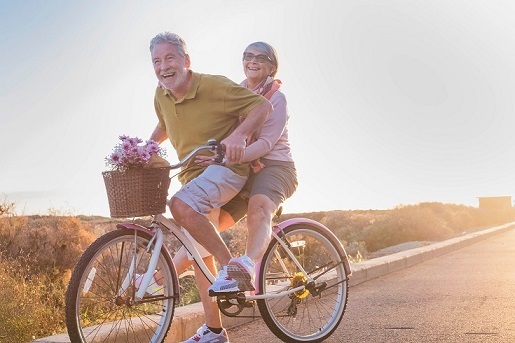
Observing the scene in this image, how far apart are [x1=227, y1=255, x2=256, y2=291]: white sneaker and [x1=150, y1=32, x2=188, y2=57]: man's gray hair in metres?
1.37

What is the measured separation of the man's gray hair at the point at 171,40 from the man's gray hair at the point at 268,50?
100cm

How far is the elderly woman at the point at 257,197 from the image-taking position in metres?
4.62

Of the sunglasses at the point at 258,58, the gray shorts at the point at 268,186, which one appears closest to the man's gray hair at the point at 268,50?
the sunglasses at the point at 258,58

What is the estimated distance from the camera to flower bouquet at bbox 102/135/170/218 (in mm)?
4262

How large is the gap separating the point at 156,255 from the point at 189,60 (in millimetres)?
1284

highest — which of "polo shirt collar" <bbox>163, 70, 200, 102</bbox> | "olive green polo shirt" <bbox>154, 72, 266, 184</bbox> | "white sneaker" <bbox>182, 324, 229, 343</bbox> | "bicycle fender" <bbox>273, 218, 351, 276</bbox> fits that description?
"polo shirt collar" <bbox>163, 70, 200, 102</bbox>

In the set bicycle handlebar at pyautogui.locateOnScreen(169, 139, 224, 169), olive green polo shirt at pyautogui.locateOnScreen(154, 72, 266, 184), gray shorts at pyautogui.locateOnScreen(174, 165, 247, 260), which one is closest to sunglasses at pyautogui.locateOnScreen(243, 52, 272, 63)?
olive green polo shirt at pyautogui.locateOnScreen(154, 72, 266, 184)

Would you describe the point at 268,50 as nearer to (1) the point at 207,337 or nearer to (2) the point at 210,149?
(2) the point at 210,149

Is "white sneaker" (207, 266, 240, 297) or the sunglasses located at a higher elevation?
the sunglasses

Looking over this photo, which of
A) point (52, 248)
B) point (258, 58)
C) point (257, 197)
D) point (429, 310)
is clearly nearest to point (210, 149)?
point (257, 197)

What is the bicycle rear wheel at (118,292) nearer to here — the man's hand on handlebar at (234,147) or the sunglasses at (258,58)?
the man's hand on handlebar at (234,147)

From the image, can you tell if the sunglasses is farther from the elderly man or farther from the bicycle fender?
the bicycle fender

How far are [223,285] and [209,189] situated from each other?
0.62m

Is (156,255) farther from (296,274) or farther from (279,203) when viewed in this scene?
(296,274)
